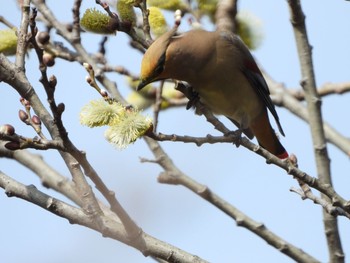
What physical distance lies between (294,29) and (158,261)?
1.42m

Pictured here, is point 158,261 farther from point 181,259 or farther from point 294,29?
point 294,29

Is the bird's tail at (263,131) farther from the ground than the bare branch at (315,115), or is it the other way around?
the bird's tail at (263,131)

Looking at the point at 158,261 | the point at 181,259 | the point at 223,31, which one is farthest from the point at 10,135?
the point at 223,31

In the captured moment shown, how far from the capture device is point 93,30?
3.50m

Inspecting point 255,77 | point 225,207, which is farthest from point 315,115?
point 255,77

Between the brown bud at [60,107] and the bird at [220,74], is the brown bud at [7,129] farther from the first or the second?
the bird at [220,74]

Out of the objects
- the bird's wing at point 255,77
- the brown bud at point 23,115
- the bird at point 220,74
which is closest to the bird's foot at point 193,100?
the bird at point 220,74

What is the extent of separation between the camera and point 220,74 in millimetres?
4684

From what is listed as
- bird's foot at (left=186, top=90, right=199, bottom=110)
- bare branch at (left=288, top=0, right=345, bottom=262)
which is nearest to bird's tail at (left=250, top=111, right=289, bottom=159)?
bird's foot at (left=186, top=90, right=199, bottom=110)

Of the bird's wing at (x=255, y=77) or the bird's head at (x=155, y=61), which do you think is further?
the bird's wing at (x=255, y=77)

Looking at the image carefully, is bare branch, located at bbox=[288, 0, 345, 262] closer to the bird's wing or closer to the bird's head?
the bird's head

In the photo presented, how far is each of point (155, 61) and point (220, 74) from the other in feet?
2.76

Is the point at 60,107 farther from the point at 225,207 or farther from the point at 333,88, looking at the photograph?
the point at 333,88

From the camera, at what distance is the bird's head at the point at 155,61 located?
3.85 m
